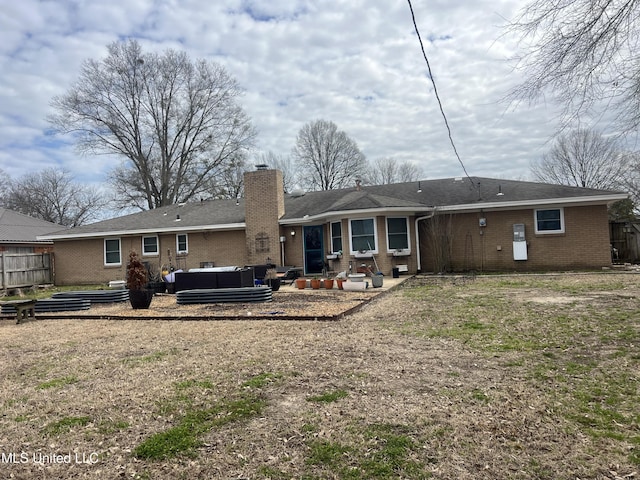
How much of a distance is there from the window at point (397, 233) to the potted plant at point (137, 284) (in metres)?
8.75

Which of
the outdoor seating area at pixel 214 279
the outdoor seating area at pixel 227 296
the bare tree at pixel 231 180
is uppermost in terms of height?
the bare tree at pixel 231 180

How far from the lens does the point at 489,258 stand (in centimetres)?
1656

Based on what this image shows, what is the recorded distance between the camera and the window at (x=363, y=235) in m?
15.8

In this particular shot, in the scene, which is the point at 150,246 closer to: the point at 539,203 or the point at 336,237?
the point at 336,237

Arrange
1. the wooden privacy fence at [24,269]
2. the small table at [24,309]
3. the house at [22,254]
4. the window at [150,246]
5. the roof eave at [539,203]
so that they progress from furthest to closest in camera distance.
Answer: the window at [150,246] < the house at [22,254] < the wooden privacy fence at [24,269] < the roof eave at [539,203] < the small table at [24,309]

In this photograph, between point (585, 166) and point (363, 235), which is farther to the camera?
point (585, 166)

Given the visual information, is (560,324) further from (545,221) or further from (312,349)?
(545,221)

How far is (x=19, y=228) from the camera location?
2508 cm

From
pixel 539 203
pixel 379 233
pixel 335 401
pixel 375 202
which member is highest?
pixel 375 202

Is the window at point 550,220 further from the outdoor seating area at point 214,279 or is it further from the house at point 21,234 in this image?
the house at point 21,234

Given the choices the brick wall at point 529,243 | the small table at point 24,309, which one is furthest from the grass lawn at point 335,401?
the brick wall at point 529,243

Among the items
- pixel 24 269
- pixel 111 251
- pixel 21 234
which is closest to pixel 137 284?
pixel 24 269

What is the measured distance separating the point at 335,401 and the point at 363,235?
12386mm

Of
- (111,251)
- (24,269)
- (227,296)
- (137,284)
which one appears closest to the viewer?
(137,284)
